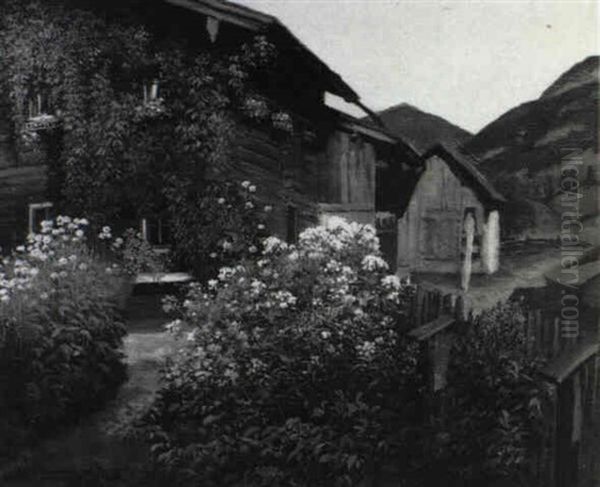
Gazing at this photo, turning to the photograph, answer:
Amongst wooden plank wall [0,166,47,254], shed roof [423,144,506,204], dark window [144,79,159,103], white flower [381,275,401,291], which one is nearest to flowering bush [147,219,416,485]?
white flower [381,275,401,291]

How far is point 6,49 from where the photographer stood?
6207mm

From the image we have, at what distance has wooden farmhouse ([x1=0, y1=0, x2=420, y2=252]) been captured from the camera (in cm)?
612

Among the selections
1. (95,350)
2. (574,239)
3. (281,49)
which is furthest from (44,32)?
(574,239)

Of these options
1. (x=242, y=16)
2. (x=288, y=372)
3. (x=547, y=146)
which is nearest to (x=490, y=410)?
(x=288, y=372)

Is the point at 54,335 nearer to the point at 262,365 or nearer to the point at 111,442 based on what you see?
the point at 111,442

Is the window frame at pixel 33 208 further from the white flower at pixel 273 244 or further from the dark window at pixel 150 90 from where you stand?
the white flower at pixel 273 244

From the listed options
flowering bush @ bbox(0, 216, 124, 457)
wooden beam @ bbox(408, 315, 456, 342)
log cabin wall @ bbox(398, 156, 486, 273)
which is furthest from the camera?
log cabin wall @ bbox(398, 156, 486, 273)

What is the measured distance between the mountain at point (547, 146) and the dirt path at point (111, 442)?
10.8 ft

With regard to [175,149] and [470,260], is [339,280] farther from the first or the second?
[470,260]

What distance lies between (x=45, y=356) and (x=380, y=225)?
442 cm

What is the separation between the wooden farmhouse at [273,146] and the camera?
241 inches

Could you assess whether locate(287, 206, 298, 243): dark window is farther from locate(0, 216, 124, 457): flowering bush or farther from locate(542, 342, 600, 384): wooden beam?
locate(542, 342, 600, 384): wooden beam

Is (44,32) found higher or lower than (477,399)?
higher

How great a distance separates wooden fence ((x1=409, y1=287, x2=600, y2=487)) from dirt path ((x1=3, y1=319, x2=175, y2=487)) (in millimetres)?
2028
